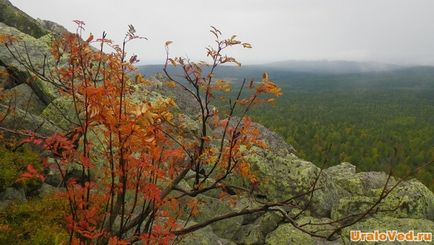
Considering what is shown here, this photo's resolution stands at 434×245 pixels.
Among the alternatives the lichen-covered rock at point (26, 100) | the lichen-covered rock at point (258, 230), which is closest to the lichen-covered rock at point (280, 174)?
the lichen-covered rock at point (258, 230)

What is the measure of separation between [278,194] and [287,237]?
242cm

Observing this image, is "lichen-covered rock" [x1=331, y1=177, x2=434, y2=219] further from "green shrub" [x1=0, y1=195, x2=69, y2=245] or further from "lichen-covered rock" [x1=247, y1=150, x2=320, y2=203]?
"green shrub" [x1=0, y1=195, x2=69, y2=245]

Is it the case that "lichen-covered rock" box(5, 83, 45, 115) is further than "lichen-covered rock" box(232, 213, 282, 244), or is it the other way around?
"lichen-covered rock" box(5, 83, 45, 115)

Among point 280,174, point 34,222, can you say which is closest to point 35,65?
point 34,222

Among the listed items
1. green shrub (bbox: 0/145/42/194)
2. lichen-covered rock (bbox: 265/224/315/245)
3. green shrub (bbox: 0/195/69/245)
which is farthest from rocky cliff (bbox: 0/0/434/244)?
green shrub (bbox: 0/195/69/245)

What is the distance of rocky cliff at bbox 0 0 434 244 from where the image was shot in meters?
10.2

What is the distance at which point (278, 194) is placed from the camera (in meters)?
12.6

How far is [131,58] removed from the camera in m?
5.14

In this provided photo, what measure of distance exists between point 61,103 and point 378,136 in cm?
8401

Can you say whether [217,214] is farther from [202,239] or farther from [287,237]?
Answer: [287,237]

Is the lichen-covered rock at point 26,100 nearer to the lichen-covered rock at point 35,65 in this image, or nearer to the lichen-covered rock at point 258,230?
the lichen-covered rock at point 35,65

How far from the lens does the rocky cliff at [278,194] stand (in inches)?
403

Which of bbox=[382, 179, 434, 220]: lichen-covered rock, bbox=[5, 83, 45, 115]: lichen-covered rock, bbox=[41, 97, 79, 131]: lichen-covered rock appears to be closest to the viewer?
bbox=[382, 179, 434, 220]: lichen-covered rock

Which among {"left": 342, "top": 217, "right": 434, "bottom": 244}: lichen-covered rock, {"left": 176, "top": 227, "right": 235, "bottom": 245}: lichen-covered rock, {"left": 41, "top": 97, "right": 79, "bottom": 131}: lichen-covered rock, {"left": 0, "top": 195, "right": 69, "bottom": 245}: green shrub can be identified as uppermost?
{"left": 41, "top": 97, "right": 79, "bottom": 131}: lichen-covered rock
